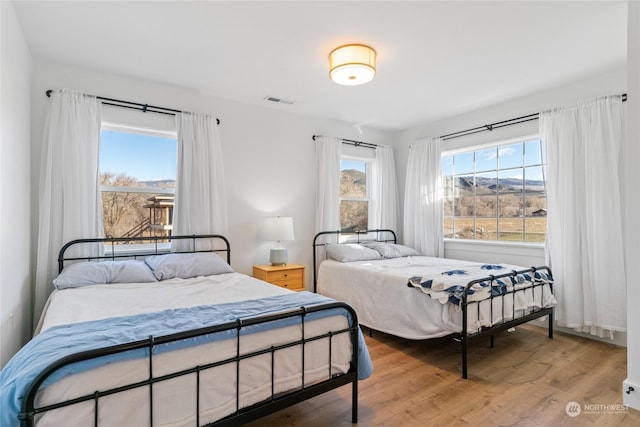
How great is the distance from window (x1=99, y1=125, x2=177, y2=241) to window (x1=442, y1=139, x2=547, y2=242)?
3.67 metres

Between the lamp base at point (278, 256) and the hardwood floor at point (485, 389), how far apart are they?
4.37 ft

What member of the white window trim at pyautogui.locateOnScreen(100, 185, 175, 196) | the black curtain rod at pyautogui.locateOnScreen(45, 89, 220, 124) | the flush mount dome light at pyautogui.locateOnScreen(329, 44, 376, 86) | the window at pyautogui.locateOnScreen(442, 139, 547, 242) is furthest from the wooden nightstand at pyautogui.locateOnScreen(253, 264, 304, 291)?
the window at pyautogui.locateOnScreen(442, 139, 547, 242)

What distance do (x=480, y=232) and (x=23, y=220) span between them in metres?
4.81

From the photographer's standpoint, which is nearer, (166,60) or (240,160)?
(166,60)

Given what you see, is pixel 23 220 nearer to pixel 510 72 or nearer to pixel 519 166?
pixel 510 72

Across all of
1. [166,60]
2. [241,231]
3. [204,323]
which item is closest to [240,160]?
[241,231]

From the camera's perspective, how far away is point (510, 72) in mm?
3213

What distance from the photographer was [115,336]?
1467 millimetres

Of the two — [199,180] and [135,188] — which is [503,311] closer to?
[199,180]

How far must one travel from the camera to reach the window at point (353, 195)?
503cm

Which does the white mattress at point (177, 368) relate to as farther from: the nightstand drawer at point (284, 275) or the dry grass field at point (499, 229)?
the dry grass field at point (499, 229)

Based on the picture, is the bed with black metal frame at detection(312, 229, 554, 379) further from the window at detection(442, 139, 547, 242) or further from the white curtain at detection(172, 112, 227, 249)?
the white curtain at detection(172, 112, 227, 249)

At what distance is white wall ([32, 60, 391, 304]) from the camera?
330 centimetres

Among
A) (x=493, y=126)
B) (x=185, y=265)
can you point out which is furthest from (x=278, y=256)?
(x=493, y=126)
